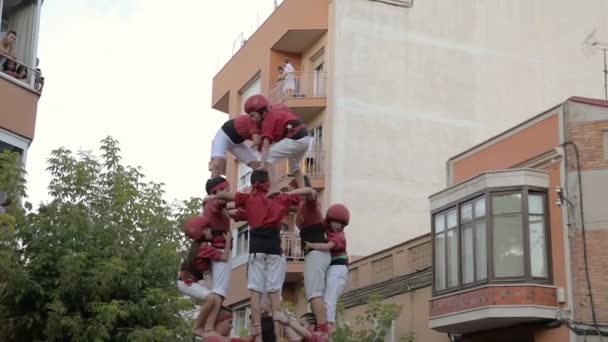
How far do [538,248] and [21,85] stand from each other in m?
12.9

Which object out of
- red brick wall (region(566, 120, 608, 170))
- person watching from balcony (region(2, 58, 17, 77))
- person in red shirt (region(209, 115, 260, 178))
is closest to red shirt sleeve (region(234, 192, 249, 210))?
person in red shirt (region(209, 115, 260, 178))

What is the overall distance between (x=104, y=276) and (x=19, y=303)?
5.74 feet

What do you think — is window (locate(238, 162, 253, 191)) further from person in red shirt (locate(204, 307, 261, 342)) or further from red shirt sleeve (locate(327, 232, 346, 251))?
person in red shirt (locate(204, 307, 261, 342))

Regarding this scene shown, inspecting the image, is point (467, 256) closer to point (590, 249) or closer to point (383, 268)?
point (590, 249)

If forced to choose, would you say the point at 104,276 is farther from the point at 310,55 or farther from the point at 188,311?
the point at 310,55

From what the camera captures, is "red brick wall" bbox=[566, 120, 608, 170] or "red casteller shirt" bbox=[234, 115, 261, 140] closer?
"red casteller shirt" bbox=[234, 115, 261, 140]

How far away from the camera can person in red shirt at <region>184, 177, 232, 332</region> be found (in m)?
14.4

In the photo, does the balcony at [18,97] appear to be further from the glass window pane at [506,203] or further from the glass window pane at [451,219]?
the glass window pane at [506,203]

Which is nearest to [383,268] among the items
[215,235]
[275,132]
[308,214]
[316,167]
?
[316,167]

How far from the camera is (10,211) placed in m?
23.7

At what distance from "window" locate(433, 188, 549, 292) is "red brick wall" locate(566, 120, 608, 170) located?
1.49 meters

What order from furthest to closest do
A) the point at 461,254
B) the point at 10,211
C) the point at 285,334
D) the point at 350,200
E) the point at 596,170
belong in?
the point at 350,200, the point at 461,254, the point at 596,170, the point at 10,211, the point at 285,334

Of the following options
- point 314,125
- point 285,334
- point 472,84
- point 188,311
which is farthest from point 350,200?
point 285,334

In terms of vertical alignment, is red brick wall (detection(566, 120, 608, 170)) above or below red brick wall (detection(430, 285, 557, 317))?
above
